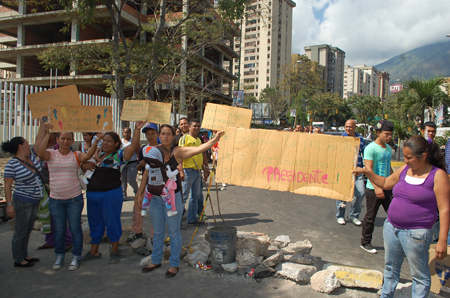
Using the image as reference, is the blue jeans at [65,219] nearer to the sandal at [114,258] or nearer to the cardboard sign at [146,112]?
the sandal at [114,258]

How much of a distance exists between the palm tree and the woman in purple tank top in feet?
47.7

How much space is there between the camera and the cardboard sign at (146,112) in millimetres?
4512

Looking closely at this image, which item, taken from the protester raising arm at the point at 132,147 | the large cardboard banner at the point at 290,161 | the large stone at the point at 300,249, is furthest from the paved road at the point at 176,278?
the protester raising arm at the point at 132,147

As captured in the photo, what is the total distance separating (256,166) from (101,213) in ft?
7.41

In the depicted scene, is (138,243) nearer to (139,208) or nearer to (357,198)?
(139,208)

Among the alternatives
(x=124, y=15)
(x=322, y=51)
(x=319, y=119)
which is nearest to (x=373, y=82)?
(x=322, y=51)

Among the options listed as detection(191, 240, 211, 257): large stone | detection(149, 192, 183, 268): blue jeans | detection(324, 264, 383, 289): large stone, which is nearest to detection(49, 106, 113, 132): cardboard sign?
detection(149, 192, 183, 268): blue jeans

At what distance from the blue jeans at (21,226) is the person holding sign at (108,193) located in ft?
2.40

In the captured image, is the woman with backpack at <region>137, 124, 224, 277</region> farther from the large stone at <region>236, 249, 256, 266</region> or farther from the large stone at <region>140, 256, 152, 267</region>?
the large stone at <region>236, 249, 256, 266</region>

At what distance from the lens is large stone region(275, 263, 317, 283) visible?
12.2 ft

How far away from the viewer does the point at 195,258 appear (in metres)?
4.16

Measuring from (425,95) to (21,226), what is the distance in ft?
56.0

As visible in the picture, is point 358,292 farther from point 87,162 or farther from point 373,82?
point 373,82

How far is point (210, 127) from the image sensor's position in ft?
13.4
